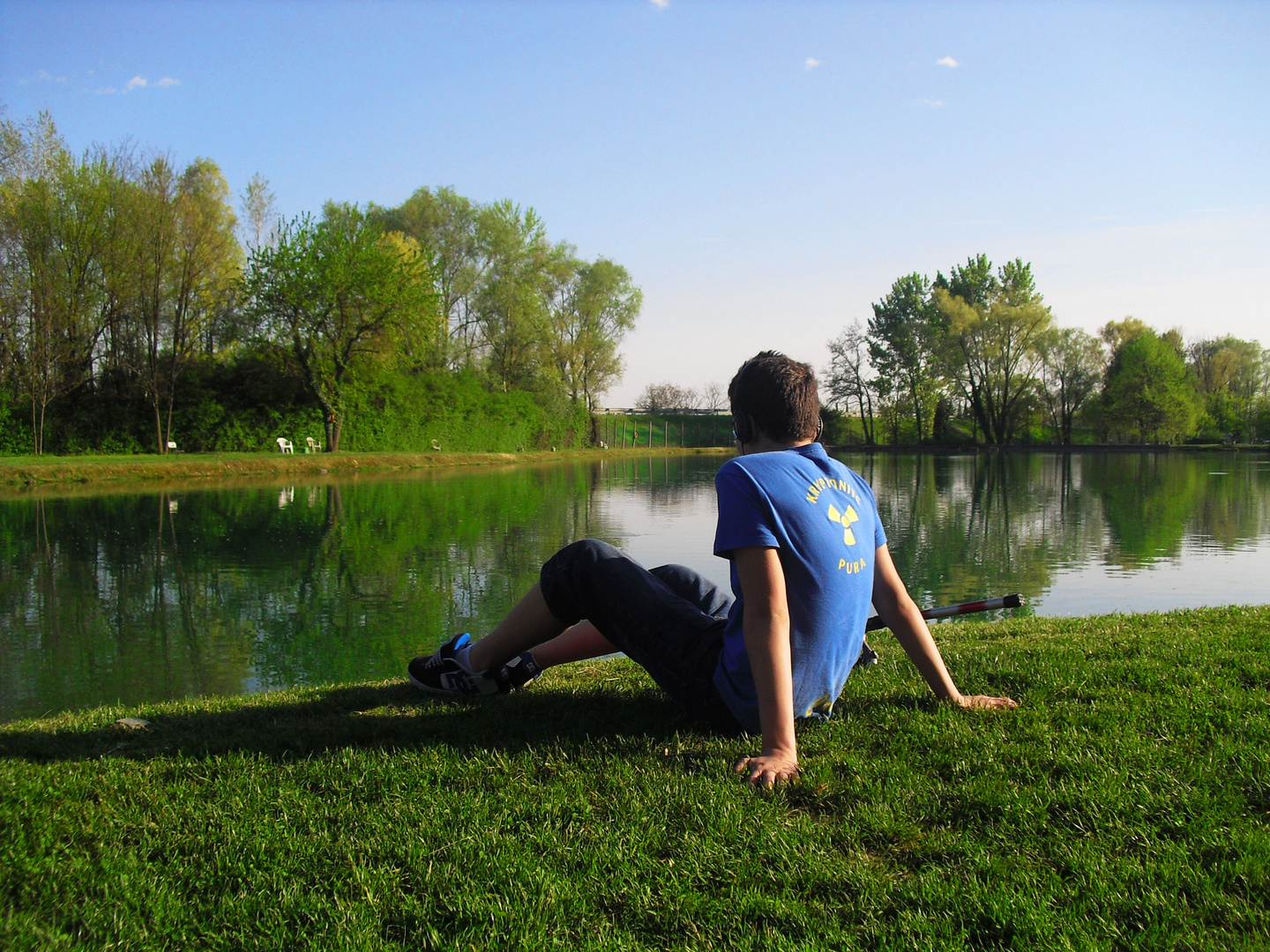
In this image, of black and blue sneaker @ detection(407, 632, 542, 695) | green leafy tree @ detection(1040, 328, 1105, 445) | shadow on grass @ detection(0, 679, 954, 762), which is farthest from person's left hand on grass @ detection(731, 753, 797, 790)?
green leafy tree @ detection(1040, 328, 1105, 445)

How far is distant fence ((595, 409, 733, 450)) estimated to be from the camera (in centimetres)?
5625

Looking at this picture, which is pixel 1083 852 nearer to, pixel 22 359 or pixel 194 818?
pixel 194 818

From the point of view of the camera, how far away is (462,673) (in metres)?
3.46

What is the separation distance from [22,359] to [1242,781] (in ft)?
96.2

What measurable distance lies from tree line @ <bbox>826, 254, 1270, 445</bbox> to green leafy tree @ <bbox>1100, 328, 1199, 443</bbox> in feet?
0.24

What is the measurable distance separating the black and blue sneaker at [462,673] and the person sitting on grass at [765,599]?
0.98ft

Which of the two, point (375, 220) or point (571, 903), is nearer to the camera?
point (571, 903)

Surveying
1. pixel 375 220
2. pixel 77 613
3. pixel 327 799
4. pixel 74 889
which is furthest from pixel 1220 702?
pixel 375 220

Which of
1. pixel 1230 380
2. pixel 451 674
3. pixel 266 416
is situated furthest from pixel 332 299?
pixel 1230 380

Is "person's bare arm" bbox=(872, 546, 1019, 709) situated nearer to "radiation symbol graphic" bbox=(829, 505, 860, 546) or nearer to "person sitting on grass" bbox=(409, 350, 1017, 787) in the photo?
"person sitting on grass" bbox=(409, 350, 1017, 787)

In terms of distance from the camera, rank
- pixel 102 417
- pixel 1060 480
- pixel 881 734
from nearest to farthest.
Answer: pixel 881 734
pixel 1060 480
pixel 102 417

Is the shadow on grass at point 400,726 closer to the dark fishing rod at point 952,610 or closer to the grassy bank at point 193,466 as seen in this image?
the dark fishing rod at point 952,610

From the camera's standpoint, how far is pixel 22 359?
2412cm

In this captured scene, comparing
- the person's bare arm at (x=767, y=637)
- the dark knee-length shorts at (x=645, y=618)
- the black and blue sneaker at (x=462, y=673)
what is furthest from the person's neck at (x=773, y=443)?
the black and blue sneaker at (x=462, y=673)
